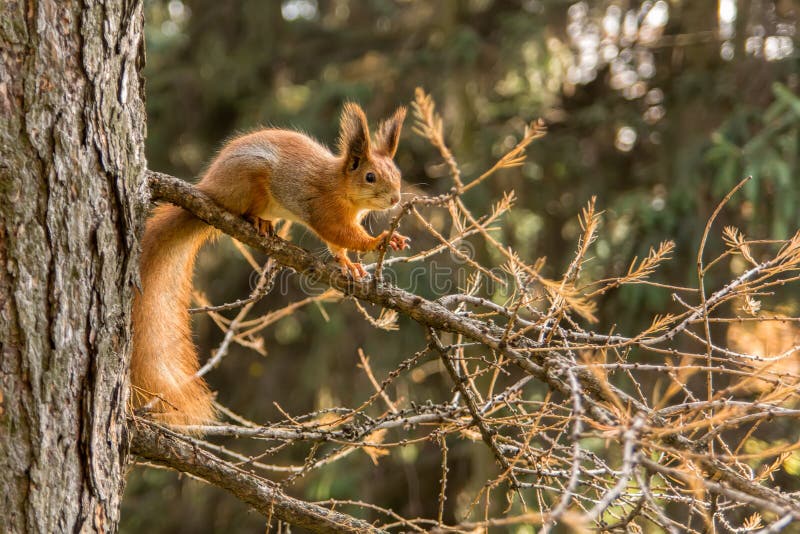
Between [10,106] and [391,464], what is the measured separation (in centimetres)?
403

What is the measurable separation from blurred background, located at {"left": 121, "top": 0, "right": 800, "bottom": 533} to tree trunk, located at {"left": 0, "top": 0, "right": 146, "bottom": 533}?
213cm

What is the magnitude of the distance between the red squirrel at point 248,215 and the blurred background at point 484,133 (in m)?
1.34

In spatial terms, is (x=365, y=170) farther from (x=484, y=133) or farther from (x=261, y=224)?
(x=484, y=133)

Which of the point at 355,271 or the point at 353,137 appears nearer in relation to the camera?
the point at 355,271

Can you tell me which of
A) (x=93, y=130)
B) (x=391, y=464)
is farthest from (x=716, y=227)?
(x=93, y=130)

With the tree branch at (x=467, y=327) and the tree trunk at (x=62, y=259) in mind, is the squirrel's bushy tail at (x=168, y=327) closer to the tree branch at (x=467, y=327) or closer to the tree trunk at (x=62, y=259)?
the tree branch at (x=467, y=327)

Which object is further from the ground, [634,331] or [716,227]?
[716,227]

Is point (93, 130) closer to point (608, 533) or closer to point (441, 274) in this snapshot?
point (608, 533)

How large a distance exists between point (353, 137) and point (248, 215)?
1.34ft

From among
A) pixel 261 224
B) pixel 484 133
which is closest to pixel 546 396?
pixel 261 224

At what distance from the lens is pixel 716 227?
141 inches

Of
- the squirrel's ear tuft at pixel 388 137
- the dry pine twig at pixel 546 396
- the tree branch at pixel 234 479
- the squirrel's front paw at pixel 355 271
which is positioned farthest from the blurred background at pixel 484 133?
the tree branch at pixel 234 479

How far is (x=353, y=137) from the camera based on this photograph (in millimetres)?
2365

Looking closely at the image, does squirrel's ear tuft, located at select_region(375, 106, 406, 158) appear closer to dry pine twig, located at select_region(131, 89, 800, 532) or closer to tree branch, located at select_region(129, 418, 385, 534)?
dry pine twig, located at select_region(131, 89, 800, 532)
